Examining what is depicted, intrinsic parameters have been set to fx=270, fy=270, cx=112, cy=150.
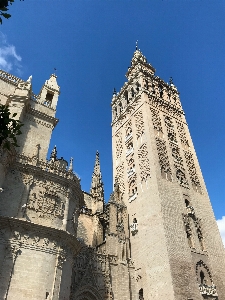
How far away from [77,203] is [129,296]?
26.5 ft

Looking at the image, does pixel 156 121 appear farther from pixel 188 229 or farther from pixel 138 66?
pixel 188 229

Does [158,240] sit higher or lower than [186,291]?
higher

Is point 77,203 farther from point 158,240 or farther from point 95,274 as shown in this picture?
point 158,240

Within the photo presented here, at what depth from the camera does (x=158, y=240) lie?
65.6 ft

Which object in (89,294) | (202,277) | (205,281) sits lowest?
(89,294)

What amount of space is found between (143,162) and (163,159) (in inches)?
76.0

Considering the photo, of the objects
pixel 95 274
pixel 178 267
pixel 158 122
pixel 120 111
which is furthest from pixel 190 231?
pixel 120 111

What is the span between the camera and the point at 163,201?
21750 mm

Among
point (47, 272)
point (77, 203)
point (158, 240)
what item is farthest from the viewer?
point (158, 240)

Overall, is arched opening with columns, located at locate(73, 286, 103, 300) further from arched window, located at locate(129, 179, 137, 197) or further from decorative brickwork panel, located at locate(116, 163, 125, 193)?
decorative brickwork panel, located at locate(116, 163, 125, 193)

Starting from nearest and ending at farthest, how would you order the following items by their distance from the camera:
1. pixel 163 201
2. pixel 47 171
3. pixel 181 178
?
pixel 47 171
pixel 163 201
pixel 181 178

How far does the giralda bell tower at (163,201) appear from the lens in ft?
61.8

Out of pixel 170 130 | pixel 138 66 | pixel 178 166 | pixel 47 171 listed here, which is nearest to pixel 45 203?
pixel 47 171

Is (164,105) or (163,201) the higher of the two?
(164,105)
